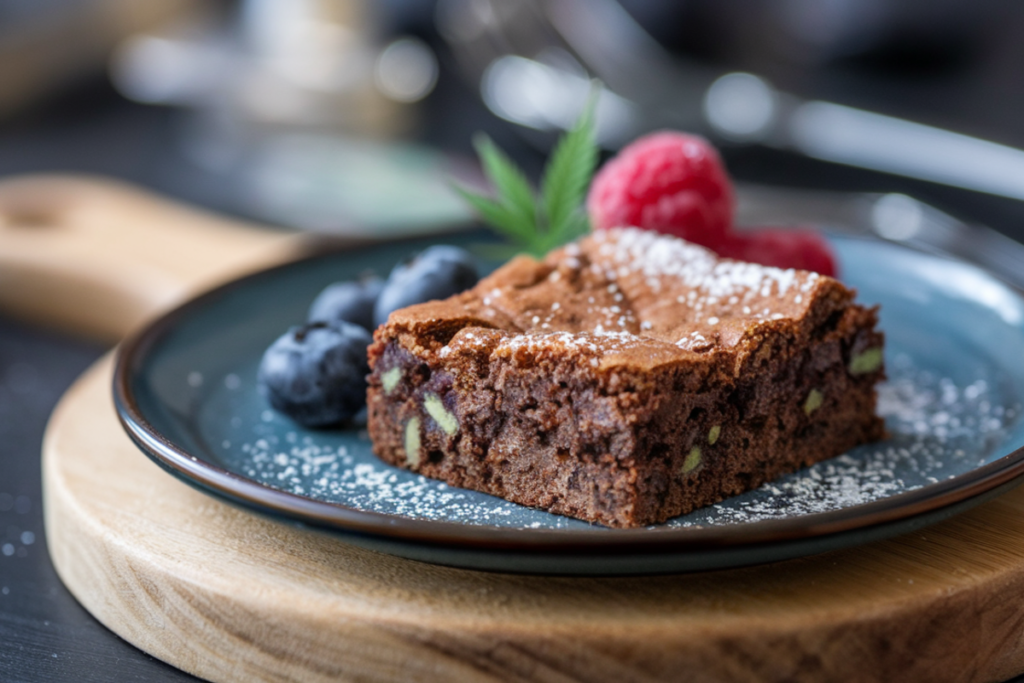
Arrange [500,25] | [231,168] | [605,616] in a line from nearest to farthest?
1. [605,616]
2. [231,168]
3. [500,25]

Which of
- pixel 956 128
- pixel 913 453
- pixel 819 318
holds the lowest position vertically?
pixel 913 453

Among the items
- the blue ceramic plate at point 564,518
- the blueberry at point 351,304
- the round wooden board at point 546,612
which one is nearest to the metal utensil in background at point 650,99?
the blue ceramic plate at point 564,518

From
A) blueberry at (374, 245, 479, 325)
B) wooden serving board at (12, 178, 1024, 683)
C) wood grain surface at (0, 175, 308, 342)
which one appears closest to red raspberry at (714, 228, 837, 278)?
blueberry at (374, 245, 479, 325)

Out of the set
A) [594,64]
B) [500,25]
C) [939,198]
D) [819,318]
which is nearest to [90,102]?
[500,25]

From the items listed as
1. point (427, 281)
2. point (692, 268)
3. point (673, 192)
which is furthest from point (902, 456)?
point (427, 281)

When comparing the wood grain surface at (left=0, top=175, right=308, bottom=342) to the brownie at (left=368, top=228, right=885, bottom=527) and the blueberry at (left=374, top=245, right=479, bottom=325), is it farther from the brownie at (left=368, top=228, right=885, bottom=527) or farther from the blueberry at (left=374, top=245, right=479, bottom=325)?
the brownie at (left=368, top=228, right=885, bottom=527)

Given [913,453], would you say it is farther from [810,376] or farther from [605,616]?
[605,616]
